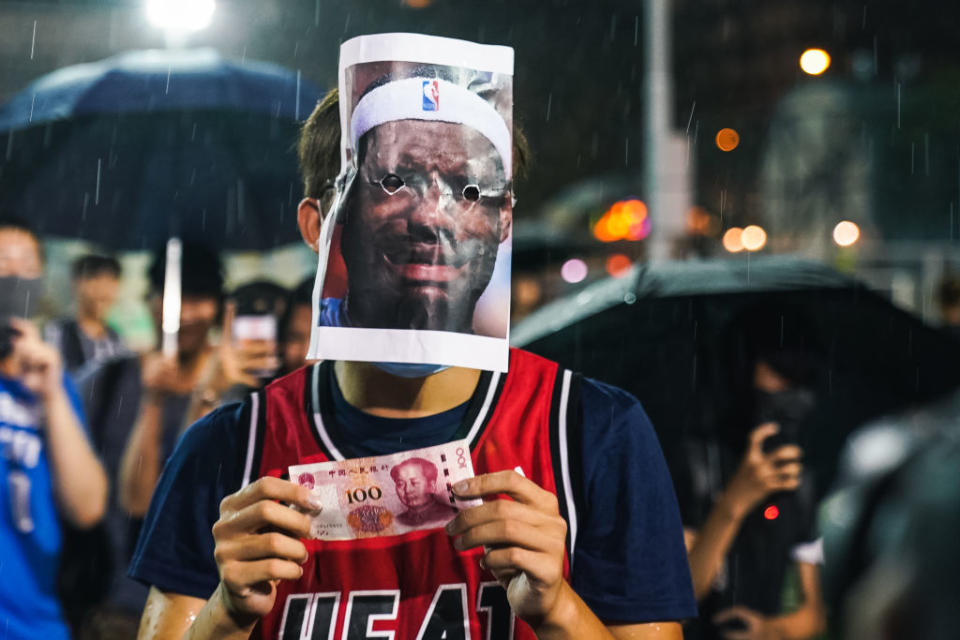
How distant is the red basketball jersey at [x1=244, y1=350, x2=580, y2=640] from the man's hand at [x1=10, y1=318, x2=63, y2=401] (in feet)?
6.80

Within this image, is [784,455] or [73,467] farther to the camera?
[73,467]

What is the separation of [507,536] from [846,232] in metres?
21.6

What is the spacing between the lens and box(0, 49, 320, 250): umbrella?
13.7 ft

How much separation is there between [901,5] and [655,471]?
80.3 feet

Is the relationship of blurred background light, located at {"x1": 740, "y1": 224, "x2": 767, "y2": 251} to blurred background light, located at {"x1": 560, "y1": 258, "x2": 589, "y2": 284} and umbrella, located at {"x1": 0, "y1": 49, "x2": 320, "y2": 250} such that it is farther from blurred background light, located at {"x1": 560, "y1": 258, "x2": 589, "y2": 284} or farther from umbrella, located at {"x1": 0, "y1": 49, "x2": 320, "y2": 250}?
umbrella, located at {"x1": 0, "y1": 49, "x2": 320, "y2": 250}

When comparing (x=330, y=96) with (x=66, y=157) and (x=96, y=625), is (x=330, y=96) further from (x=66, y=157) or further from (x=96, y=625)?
(x=66, y=157)

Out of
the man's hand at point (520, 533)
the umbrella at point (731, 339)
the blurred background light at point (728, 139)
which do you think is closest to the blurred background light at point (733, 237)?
the blurred background light at point (728, 139)

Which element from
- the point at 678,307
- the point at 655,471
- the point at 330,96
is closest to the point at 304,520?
the point at 655,471

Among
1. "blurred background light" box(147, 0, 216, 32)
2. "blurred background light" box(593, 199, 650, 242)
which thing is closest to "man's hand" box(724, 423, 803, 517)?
"blurred background light" box(147, 0, 216, 32)

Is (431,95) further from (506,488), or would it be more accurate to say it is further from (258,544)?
(258,544)

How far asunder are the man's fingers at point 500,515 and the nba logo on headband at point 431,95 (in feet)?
1.84

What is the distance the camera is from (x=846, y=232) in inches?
857

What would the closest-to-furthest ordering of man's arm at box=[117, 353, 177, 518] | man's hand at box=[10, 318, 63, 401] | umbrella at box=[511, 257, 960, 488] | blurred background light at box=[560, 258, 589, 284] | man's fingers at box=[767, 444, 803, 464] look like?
man's fingers at box=[767, 444, 803, 464]
umbrella at box=[511, 257, 960, 488]
man's hand at box=[10, 318, 63, 401]
man's arm at box=[117, 353, 177, 518]
blurred background light at box=[560, 258, 589, 284]

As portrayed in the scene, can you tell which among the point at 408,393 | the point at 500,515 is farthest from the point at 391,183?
the point at 500,515
